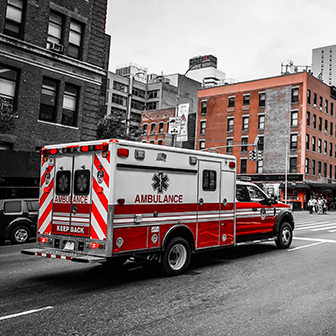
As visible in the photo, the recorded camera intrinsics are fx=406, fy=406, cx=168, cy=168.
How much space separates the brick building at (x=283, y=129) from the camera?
51.5 m

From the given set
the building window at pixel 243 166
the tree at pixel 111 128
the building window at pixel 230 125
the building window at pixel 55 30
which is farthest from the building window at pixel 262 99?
the building window at pixel 55 30

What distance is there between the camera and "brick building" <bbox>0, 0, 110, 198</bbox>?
18219 mm

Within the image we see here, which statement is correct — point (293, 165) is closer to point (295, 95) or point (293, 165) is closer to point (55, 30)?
point (295, 95)

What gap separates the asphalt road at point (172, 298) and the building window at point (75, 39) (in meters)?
13.6

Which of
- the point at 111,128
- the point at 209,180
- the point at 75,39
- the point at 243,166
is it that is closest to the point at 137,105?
the point at 243,166

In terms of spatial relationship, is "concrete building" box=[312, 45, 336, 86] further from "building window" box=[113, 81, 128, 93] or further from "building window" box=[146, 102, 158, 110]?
"building window" box=[113, 81, 128, 93]

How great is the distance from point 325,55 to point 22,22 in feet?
660

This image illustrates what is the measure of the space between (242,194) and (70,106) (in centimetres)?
1318

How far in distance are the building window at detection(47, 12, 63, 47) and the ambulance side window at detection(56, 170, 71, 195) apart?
1378 cm

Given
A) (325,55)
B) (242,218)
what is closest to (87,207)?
(242,218)

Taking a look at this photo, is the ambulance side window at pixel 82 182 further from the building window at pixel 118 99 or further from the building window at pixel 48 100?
the building window at pixel 118 99

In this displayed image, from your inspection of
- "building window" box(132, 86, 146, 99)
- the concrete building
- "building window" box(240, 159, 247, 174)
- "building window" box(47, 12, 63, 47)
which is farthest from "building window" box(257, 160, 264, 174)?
the concrete building

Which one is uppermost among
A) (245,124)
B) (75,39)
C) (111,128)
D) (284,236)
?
(245,124)

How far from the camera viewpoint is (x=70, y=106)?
21219 mm
